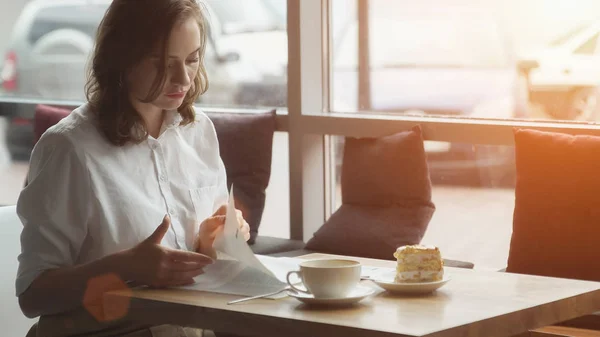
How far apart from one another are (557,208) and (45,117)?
2414 millimetres

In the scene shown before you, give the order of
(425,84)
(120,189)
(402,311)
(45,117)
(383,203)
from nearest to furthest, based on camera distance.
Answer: (402,311) < (120,189) < (383,203) < (425,84) < (45,117)

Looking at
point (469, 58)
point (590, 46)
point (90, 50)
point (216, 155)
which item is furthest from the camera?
point (90, 50)

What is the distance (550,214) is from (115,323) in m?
1.56

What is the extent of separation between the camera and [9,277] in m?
2.51

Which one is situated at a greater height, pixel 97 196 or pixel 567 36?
pixel 567 36

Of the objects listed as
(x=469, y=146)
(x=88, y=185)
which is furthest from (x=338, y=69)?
(x=88, y=185)

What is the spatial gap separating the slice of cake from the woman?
390 millimetres

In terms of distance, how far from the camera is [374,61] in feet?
13.3

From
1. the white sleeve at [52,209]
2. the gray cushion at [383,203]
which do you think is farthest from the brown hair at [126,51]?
the gray cushion at [383,203]

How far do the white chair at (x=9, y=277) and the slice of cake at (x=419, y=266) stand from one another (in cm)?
109

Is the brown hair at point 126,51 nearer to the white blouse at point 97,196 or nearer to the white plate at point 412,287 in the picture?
the white blouse at point 97,196

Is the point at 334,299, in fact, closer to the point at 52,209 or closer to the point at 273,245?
the point at 52,209

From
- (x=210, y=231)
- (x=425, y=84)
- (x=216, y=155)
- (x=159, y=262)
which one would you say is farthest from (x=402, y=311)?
(x=425, y=84)

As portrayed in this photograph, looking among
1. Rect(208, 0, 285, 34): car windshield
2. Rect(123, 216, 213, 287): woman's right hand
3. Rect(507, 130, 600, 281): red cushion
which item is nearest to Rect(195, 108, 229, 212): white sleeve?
Rect(123, 216, 213, 287): woman's right hand
